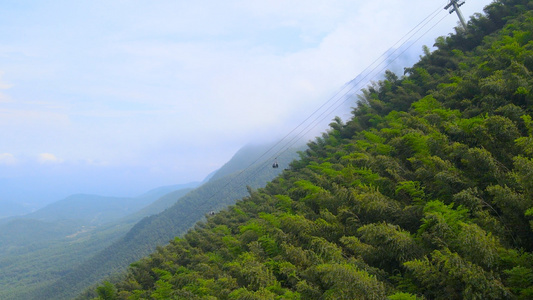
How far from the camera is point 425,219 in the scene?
1077 centimetres

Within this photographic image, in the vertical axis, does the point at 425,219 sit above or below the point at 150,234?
above

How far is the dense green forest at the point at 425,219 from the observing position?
9.05 meters

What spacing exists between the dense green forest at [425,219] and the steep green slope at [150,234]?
265 feet

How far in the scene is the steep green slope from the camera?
108125 mm

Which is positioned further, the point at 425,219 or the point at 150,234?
the point at 150,234

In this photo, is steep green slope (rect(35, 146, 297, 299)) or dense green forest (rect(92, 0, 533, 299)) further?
steep green slope (rect(35, 146, 297, 299))

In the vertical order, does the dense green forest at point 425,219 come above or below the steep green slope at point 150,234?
above

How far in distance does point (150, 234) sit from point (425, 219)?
12910cm

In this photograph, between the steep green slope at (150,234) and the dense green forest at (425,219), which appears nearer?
the dense green forest at (425,219)

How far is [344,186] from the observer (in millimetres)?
17141

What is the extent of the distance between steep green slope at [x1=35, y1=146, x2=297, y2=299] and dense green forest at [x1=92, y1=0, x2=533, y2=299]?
8084 centimetres

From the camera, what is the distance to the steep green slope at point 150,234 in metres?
108

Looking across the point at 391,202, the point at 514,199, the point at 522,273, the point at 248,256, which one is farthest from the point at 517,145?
the point at 248,256

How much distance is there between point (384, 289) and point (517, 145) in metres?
6.54
